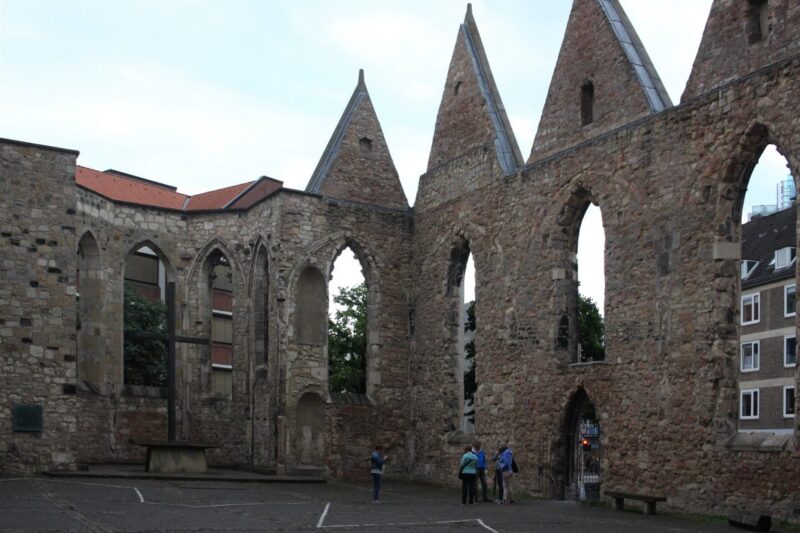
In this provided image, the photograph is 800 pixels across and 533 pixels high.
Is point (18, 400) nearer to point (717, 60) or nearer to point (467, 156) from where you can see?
point (467, 156)

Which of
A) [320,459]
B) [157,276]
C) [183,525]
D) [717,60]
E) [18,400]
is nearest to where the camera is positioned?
[183,525]

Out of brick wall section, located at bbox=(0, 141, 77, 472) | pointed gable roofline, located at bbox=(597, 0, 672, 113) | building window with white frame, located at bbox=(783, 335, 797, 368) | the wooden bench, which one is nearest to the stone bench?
brick wall section, located at bbox=(0, 141, 77, 472)

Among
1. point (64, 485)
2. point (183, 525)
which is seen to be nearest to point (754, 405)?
point (64, 485)

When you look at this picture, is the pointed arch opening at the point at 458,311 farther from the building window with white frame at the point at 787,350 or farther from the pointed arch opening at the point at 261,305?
the building window with white frame at the point at 787,350

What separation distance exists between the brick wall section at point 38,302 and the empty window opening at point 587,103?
30.9 feet

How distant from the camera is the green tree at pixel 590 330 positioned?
128 feet

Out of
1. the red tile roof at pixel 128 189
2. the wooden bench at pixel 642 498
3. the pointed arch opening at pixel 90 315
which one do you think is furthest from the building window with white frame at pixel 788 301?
the pointed arch opening at pixel 90 315

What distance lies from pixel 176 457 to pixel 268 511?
680cm

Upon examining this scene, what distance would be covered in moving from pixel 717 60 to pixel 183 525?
1033 cm

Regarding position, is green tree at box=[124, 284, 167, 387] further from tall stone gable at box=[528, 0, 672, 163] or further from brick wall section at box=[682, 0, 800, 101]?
brick wall section at box=[682, 0, 800, 101]

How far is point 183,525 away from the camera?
12.9m

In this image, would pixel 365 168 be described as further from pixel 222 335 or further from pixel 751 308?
pixel 222 335

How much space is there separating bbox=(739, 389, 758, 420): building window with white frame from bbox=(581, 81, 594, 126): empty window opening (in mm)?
24673

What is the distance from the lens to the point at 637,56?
19.5 metres
